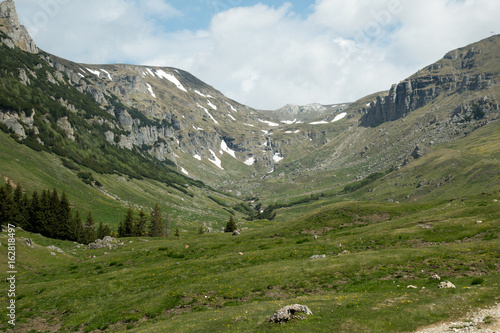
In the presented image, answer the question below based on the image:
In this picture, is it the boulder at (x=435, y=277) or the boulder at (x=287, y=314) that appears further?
the boulder at (x=435, y=277)

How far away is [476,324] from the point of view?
17.6 meters

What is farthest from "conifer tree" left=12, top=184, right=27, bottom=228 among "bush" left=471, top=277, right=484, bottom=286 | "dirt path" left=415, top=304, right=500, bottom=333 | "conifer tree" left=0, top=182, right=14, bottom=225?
"bush" left=471, top=277, right=484, bottom=286

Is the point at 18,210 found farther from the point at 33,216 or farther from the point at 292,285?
the point at 292,285

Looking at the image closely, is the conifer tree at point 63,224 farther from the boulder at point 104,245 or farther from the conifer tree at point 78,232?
the boulder at point 104,245

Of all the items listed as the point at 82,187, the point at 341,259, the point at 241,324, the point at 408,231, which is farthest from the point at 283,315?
the point at 82,187

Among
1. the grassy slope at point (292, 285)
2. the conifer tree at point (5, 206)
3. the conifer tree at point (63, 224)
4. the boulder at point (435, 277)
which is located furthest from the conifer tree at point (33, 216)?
the boulder at point (435, 277)

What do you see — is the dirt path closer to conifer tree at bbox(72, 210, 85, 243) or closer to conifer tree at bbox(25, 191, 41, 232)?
conifer tree at bbox(72, 210, 85, 243)

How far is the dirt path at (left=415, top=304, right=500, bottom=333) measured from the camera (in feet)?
55.7

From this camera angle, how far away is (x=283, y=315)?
70.0 feet

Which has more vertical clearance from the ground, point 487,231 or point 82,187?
point 82,187

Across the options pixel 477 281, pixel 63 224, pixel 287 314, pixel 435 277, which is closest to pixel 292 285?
pixel 287 314

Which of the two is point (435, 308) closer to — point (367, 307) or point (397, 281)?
point (367, 307)

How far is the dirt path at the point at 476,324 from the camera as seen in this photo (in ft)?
55.7

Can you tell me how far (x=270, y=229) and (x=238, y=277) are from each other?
129 feet
